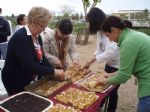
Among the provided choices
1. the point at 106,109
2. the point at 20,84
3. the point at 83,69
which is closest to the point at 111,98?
the point at 106,109

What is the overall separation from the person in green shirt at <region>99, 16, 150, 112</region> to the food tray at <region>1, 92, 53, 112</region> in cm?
69

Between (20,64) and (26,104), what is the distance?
Answer: 0.45 m

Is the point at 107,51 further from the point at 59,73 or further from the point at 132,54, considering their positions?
the point at 132,54

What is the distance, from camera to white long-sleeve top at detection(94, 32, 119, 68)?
3335 millimetres

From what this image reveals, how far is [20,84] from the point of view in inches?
108

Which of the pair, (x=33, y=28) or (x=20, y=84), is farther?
(x=20, y=84)

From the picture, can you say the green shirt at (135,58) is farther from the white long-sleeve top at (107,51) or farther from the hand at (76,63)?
the hand at (76,63)

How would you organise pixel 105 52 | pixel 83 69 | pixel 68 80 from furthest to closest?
pixel 83 69 < pixel 105 52 < pixel 68 80

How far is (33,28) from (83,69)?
1248 mm

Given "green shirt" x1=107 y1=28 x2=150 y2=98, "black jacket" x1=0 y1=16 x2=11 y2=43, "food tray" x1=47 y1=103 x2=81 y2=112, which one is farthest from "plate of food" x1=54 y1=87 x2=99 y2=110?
"black jacket" x1=0 y1=16 x2=11 y2=43

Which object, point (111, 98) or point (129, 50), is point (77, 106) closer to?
point (129, 50)

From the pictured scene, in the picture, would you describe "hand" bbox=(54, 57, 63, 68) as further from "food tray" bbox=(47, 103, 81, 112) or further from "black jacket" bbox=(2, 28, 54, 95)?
"food tray" bbox=(47, 103, 81, 112)

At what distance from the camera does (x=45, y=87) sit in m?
2.85

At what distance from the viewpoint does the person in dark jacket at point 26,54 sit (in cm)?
248
